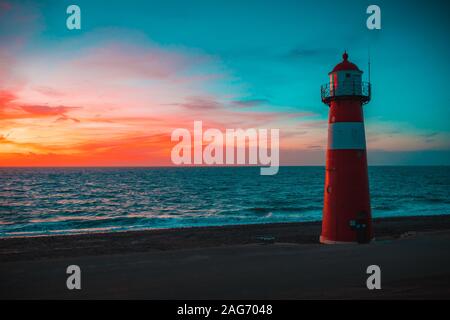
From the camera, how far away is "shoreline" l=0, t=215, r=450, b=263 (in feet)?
55.4

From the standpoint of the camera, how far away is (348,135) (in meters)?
13.4

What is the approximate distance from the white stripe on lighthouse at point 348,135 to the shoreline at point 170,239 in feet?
16.0

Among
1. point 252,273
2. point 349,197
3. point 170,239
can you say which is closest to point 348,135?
point 349,197

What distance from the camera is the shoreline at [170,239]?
16875 mm

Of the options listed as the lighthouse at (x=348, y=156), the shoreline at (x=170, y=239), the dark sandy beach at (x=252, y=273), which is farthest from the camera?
the shoreline at (x=170, y=239)

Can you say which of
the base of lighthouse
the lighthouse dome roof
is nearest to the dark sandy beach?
the base of lighthouse

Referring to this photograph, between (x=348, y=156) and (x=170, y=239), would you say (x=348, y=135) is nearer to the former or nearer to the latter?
(x=348, y=156)

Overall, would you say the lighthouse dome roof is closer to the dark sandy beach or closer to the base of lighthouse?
the base of lighthouse

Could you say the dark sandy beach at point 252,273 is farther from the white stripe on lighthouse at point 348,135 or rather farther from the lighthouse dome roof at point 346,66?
the lighthouse dome roof at point 346,66

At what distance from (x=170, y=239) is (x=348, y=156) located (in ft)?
36.9

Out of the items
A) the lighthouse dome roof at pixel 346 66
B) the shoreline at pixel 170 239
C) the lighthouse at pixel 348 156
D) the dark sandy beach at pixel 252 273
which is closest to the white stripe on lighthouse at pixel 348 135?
the lighthouse at pixel 348 156
